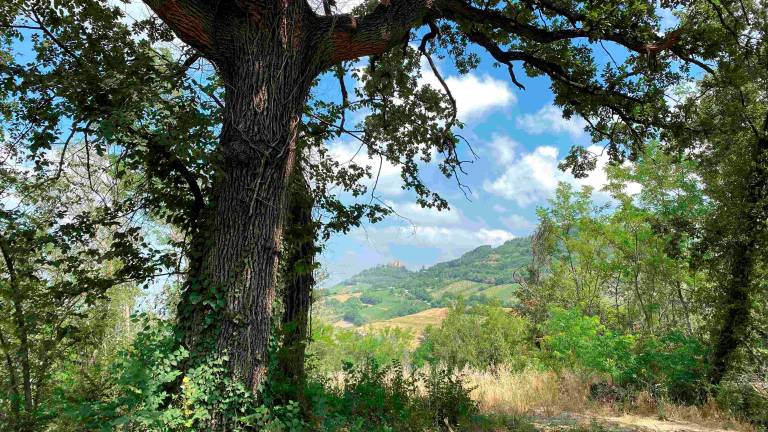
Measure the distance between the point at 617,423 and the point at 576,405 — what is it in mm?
1831

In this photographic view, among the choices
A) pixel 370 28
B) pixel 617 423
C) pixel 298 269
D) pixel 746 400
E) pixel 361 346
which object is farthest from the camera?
pixel 361 346

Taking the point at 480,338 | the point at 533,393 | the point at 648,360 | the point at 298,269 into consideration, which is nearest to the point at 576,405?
the point at 533,393

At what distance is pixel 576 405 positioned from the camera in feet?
28.2

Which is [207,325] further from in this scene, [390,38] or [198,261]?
[390,38]

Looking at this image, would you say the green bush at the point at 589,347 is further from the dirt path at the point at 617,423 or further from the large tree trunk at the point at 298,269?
the large tree trunk at the point at 298,269

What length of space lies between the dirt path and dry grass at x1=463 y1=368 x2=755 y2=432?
2cm

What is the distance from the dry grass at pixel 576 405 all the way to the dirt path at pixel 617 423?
2 cm

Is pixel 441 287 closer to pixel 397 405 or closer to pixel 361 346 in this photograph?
pixel 361 346

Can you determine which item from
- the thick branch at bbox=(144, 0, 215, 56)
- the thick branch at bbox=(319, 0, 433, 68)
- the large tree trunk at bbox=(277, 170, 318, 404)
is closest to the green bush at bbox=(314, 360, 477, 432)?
the large tree trunk at bbox=(277, 170, 318, 404)

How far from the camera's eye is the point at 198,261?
434 cm

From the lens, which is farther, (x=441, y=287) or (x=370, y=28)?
(x=441, y=287)

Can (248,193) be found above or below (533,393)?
above

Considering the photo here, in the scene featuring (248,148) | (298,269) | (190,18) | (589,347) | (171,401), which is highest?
(190,18)

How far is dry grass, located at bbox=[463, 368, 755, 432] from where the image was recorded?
7461mm
